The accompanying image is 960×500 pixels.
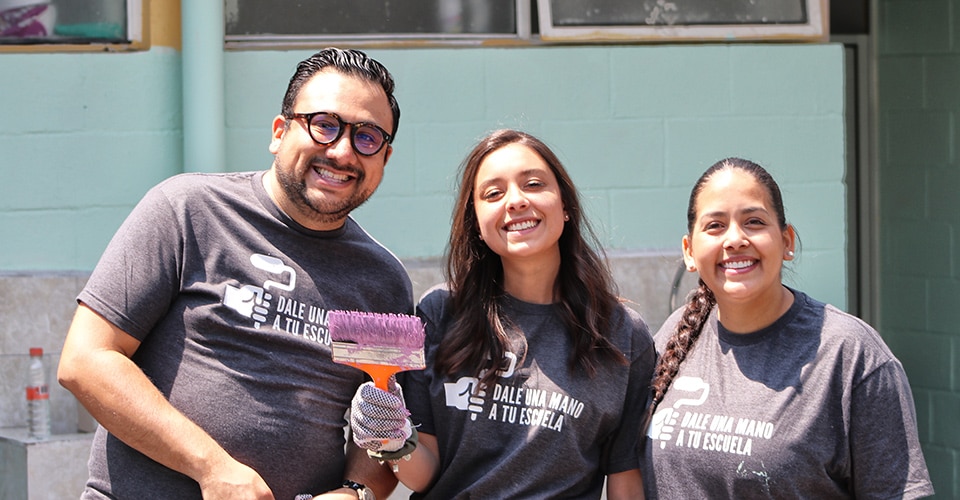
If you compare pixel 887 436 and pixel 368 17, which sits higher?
pixel 368 17

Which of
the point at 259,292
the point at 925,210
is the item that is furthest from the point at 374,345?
the point at 925,210

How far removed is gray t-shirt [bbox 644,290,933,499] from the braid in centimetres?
10

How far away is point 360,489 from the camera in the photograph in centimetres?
279

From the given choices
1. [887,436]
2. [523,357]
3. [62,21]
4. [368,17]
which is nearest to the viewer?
[887,436]

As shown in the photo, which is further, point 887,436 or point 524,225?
point 524,225

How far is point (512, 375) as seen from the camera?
2.81 m

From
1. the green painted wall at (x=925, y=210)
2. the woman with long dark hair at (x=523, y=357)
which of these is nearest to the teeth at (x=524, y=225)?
the woman with long dark hair at (x=523, y=357)

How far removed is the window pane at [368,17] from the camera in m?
4.48

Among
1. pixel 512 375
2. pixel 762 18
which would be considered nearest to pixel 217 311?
pixel 512 375

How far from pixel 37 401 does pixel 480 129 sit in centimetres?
196

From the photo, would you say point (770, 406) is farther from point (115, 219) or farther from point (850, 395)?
point (115, 219)

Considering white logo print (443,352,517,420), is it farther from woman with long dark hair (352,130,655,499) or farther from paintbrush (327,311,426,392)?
paintbrush (327,311,426,392)

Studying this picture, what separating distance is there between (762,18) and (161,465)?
329 cm

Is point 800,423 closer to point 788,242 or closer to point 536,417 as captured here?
point 788,242
